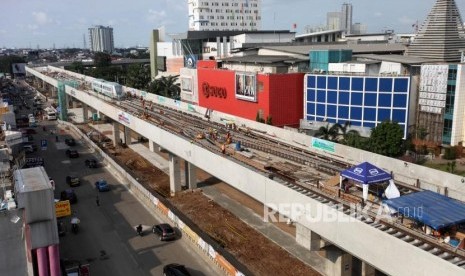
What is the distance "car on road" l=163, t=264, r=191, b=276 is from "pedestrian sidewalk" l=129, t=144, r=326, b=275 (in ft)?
28.3

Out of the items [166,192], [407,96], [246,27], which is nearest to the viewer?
[166,192]

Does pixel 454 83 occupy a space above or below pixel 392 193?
above

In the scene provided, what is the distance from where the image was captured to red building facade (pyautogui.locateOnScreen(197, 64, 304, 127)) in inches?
2479

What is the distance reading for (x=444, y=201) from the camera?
21.6 m

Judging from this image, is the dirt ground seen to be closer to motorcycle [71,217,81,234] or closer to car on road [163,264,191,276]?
car on road [163,264,191,276]

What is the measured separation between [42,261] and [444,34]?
A: 57.7 meters

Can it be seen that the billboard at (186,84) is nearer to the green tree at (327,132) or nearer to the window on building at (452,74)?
the green tree at (327,132)

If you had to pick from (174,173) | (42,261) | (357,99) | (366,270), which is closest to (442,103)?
(357,99)

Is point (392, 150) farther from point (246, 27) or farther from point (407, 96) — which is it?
point (246, 27)

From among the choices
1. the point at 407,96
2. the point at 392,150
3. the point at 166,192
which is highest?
the point at 407,96

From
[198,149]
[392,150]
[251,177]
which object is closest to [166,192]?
[198,149]

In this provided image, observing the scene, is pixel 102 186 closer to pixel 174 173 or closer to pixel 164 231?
pixel 174 173

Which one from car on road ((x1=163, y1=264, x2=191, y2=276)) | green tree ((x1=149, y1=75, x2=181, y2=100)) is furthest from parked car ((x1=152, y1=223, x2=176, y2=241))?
green tree ((x1=149, y1=75, x2=181, y2=100))

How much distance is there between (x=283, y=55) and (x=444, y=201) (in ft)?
196
